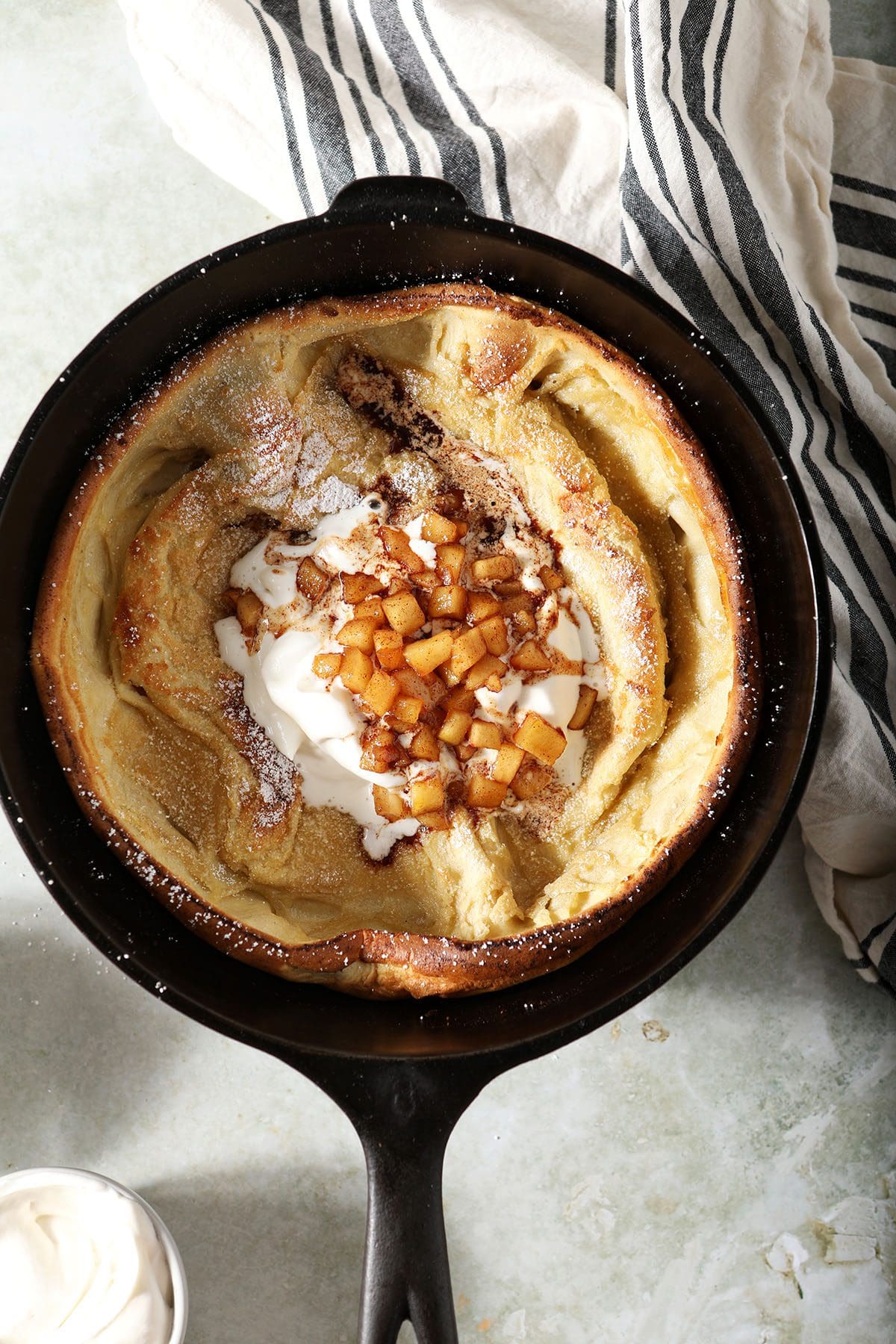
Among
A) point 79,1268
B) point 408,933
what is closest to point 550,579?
point 408,933

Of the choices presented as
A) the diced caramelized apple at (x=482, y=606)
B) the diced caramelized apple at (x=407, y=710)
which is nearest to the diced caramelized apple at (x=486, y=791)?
the diced caramelized apple at (x=407, y=710)

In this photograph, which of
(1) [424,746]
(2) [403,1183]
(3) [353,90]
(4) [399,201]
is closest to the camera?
(2) [403,1183]

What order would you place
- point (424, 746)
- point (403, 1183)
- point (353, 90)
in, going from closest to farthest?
1. point (403, 1183)
2. point (424, 746)
3. point (353, 90)

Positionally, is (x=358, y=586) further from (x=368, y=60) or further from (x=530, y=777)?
(x=368, y=60)

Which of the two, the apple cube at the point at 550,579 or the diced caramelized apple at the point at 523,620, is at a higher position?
the apple cube at the point at 550,579

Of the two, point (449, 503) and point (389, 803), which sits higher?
point (449, 503)

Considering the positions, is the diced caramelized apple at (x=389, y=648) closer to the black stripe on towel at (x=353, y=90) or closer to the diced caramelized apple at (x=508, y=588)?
the diced caramelized apple at (x=508, y=588)

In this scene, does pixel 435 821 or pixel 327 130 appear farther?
pixel 327 130

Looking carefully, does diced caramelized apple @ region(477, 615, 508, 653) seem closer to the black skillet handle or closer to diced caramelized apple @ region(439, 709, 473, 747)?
→ diced caramelized apple @ region(439, 709, 473, 747)
